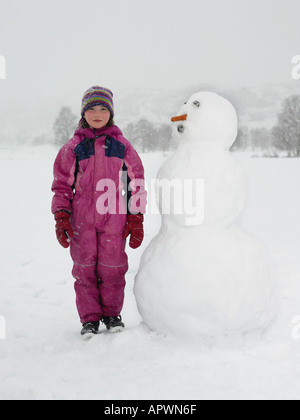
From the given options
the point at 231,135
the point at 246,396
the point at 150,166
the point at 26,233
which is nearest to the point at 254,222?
the point at 26,233

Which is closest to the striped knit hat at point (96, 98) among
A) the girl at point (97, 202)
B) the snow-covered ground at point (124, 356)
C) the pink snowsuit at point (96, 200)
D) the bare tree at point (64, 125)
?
the girl at point (97, 202)

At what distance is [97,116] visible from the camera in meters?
2.16

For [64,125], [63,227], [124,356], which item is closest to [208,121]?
[63,227]

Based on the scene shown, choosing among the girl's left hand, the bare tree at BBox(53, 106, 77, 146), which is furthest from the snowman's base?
the bare tree at BBox(53, 106, 77, 146)

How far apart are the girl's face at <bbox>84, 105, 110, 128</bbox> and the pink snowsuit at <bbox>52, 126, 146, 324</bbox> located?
4 cm

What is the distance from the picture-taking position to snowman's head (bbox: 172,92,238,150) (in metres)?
1.91

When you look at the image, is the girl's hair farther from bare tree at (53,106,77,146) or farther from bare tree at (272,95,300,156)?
bare tree at (272,95,300,156)

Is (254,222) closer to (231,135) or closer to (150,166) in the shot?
(231,135)

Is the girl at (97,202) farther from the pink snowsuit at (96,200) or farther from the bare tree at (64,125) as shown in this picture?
the bare tree at (64,125)

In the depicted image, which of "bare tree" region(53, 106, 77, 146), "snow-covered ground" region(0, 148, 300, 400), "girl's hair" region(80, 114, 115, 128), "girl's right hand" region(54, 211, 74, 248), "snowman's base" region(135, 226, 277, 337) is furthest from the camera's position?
"bare tree" region(53, 106, 77, 146)

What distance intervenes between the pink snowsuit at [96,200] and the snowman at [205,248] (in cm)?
26

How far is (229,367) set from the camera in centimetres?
168

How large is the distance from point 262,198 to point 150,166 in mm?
5304

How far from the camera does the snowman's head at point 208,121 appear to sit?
6.26 feet
